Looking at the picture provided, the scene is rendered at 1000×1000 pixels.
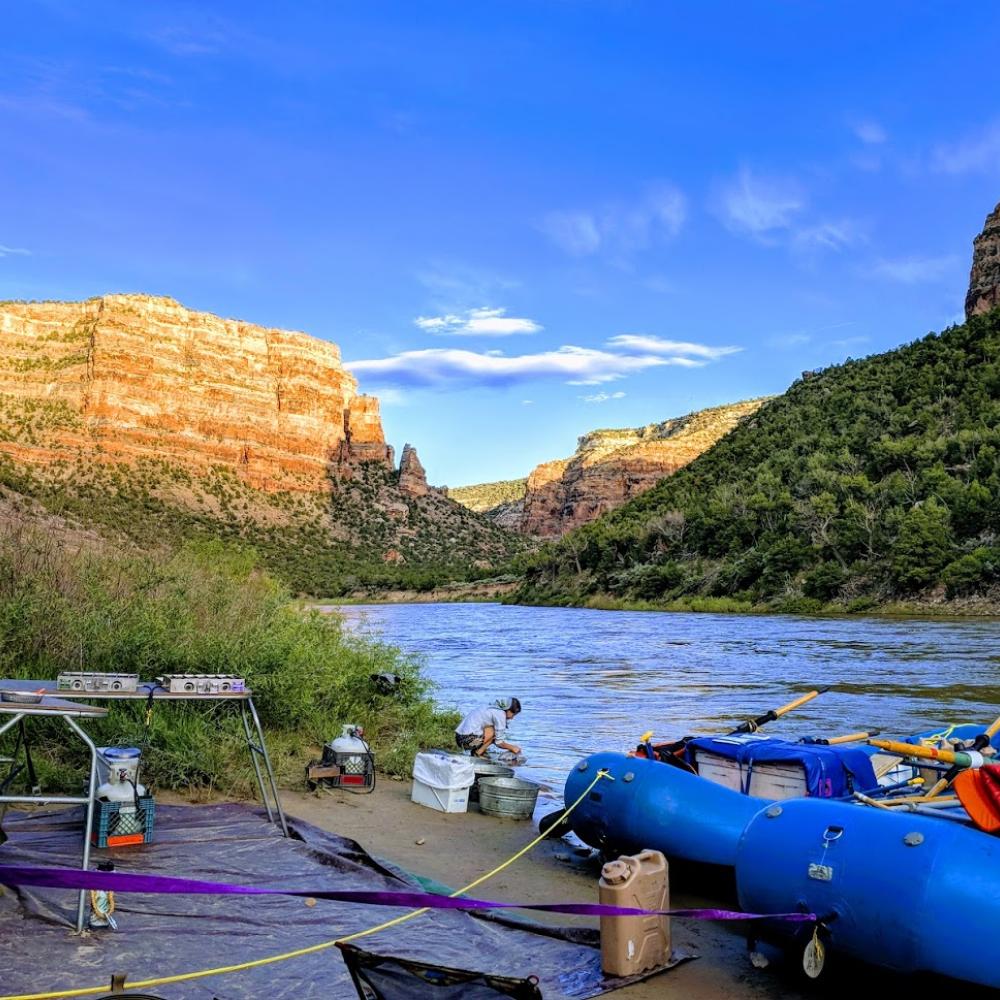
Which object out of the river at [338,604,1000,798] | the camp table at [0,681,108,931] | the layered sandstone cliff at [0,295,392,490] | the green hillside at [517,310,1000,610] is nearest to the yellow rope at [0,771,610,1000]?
the camp table at [0,681,108,931]

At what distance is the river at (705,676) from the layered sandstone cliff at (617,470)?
103 m

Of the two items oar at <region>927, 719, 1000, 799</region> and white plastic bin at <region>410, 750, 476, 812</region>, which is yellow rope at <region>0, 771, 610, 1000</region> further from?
white plastic bin at <region>410, 750, 476, 812</region>

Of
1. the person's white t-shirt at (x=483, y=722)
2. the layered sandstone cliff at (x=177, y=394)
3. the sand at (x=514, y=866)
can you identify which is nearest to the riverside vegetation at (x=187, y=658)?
the person's white t-shirt at (x=483, y=722)

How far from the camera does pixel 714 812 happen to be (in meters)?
7.29

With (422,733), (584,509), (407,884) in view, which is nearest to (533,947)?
(407,884)

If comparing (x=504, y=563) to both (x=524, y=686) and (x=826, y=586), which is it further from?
(x=524, y=686)

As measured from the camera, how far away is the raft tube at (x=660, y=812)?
718 centimetres

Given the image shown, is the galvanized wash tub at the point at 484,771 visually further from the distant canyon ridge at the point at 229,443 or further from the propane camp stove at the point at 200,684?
the distant canyon ridge at the point at 229,443

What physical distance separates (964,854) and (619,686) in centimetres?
1745

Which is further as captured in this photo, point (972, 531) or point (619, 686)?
point (972, 531)

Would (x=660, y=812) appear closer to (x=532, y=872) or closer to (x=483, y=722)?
(x=532, y=872)

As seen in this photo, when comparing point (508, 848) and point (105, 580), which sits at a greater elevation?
point (105, 580)

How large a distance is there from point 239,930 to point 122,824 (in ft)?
5.50

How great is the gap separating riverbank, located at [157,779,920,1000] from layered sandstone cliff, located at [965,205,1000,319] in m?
81.8
